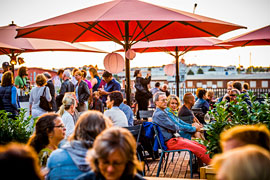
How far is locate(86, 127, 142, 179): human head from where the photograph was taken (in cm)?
191

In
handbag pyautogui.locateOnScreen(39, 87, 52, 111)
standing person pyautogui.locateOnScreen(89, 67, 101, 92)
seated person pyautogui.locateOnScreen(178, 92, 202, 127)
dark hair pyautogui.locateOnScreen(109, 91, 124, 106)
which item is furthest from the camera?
standing person pyautogui.locateOnScreen(89, 67, 101, 92)

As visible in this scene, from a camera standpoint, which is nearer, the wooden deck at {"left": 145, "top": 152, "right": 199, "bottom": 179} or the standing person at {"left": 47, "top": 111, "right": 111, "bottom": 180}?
the standing person at {"left": 47, "top": 111, "right": 111, "bottom": 180}

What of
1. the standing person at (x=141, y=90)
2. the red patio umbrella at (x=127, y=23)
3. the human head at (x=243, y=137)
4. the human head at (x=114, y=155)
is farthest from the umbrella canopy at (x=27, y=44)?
the human head at (x=243, y=137)

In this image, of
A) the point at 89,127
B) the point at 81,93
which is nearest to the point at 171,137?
the point at 89,127

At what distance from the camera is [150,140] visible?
5.27m

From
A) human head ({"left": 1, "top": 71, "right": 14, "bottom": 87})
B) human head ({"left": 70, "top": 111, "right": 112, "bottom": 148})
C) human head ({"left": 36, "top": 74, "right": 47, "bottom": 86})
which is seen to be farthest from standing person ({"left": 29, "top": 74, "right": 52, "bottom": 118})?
human head ({"left": 70, "top": 111, "right": 112, "bottom": 148})

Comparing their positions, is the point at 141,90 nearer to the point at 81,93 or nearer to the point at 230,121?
the point at 81,93

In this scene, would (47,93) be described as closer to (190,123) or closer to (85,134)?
(190,123)

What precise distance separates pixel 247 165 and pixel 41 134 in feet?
7.01

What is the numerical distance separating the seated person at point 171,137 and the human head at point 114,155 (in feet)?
9.54

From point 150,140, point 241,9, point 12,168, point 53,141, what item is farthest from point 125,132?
point 241,9

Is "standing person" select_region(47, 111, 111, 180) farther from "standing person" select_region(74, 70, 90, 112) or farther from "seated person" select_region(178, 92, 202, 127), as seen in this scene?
"standing person" select_region(74, 70, 90, 112)

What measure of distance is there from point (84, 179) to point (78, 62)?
633 inches

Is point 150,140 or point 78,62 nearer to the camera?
point 150,140
